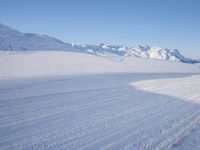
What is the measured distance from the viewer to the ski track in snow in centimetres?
680

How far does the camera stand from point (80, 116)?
9.28m

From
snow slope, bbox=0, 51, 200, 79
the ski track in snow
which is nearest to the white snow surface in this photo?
the ski track in snow

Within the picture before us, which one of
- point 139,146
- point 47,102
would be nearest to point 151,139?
point 139,146

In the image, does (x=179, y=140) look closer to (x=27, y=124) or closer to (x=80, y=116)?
(x=80, y=116)

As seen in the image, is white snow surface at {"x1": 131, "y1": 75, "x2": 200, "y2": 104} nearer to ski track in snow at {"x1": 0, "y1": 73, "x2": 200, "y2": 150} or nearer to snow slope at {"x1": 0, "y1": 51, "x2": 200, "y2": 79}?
ski track in snow at {"x1": 0, "y1": 73, "x2": 200, "y2": 150}

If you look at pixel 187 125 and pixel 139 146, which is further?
pixel 187 125

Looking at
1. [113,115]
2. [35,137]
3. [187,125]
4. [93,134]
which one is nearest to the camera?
[35,137]

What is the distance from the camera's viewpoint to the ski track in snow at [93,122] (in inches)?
268

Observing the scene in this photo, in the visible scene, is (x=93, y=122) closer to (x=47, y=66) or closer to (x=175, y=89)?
(x=175, y=89)

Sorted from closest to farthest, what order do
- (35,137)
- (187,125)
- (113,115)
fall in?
1. (35,137)
2. (187,125)
3. (113,115)

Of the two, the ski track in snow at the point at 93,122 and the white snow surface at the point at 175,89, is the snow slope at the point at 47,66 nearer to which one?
the white snow surface at the point at 175,89

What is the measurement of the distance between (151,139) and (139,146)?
2.12 feet

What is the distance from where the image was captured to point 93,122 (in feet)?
28.3

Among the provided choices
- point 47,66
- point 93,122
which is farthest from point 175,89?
point 47,66
